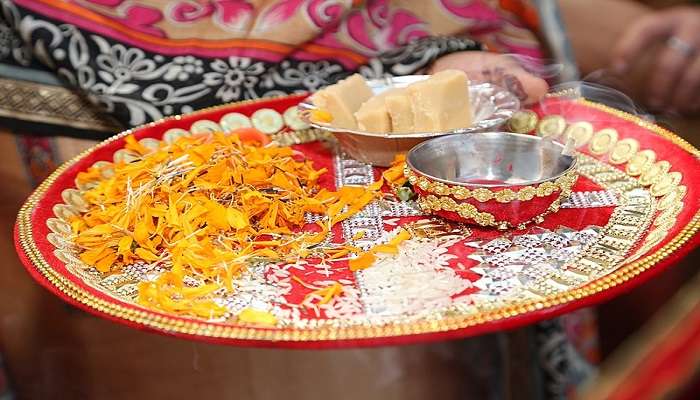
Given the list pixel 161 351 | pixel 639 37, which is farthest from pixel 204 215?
pixel 161 351

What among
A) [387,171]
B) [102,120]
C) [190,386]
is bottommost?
[190,386]

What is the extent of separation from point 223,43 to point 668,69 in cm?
76

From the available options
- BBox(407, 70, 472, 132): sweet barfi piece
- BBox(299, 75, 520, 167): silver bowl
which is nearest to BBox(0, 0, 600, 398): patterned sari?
BBox(299, 75, 520, 167): silver bowl

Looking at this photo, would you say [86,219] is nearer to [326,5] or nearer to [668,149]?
[326,5]

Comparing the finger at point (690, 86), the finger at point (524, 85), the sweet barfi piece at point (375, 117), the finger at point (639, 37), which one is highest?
the finger at point (639, 37)

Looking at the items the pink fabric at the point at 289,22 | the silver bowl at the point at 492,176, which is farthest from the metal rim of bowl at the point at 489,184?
the pink fabric at the point at 289,22

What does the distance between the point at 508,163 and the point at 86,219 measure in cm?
48

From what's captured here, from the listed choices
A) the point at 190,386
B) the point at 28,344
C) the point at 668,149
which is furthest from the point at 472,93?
the point at 28,344

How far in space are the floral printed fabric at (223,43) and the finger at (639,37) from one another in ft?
1.60

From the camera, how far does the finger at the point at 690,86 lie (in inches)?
21.1

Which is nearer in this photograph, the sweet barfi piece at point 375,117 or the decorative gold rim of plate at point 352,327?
the decorative gold rim of plate at point 352,327

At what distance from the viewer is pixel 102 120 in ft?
3.81

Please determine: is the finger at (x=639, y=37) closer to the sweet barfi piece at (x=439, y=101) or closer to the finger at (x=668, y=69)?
the finger at (x=668, y=69)

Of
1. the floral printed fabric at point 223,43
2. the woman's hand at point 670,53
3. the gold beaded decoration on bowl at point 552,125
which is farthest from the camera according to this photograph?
the floral printed fabric at point 223,43
